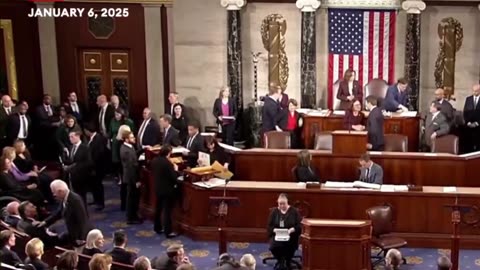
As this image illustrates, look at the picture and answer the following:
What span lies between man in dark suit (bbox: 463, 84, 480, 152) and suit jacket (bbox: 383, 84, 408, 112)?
120cm

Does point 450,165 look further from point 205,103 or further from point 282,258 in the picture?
point 205,103

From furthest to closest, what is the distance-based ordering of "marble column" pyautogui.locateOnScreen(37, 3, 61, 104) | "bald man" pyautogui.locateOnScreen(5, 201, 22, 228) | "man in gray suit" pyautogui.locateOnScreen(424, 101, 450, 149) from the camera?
"marble column" pyautogui.locateOnScreen(37, 3, 61, 104)
"man in gray suit" pyautogui.locateOnScreen(424, 101, 450, 149)
"bald man" pyautogui.locateOnScreen(5, 201, 22, 228)

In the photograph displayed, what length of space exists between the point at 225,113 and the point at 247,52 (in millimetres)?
1672

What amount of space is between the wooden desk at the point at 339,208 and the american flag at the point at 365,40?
526 centimetres

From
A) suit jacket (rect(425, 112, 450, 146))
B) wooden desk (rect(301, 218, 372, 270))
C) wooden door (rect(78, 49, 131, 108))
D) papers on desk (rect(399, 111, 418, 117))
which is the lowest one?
wooden desk (rect(301, 218, 372, 270))

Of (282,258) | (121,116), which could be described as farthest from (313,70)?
(282,258)

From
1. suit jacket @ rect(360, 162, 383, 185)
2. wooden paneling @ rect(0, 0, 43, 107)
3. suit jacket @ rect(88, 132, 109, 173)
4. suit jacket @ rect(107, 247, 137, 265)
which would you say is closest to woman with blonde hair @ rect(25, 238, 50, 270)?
suit jacket @ rect(107, 247, 137, 265)

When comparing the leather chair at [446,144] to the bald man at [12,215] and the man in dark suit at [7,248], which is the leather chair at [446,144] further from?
the man in dark suit at [7,248]

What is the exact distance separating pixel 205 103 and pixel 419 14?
470cm

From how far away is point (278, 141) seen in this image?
1362cm

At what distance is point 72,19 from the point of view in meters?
16.6

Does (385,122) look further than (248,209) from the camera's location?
Yes

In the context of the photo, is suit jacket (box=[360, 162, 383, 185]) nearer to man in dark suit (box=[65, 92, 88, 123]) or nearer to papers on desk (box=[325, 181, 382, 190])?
papers on desk (box=[325, 181, 382, 190])

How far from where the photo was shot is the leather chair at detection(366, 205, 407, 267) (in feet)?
33.7
